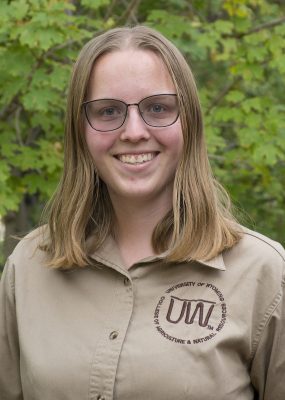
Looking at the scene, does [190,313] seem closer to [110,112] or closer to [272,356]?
[272,356]

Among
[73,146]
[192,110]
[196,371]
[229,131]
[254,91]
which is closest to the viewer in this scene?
[196,371]

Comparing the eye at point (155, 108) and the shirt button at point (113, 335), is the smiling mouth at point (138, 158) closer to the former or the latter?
the eye at point (155, 108)

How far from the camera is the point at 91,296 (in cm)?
235

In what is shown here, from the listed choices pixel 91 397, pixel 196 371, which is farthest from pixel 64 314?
pixel 196 371

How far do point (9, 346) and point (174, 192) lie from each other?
28.2 inches

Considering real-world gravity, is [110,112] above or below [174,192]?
above

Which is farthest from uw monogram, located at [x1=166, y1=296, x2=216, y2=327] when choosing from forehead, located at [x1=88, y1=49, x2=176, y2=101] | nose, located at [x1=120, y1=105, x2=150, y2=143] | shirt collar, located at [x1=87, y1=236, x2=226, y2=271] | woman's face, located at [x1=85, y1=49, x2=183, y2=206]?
forehead, located at [x1=88, y1=49, x2=176, y2=101]

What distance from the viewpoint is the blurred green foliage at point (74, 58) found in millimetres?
Result: 4344

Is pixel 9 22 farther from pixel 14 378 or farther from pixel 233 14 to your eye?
pixel 14 378

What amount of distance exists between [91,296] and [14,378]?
411 millimetres

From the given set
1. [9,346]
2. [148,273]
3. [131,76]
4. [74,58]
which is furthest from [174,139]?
[74,58]

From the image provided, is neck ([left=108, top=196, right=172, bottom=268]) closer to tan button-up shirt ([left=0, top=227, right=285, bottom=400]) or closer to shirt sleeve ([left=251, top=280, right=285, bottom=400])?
tan button-up shirt ([left=0, top=227, right=285, bottom=400])

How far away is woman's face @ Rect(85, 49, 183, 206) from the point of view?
2260 millimetres

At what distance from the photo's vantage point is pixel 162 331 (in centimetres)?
222
